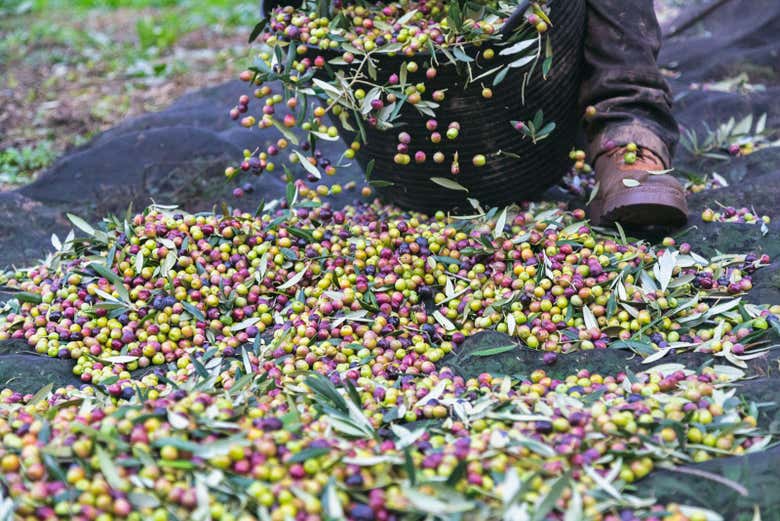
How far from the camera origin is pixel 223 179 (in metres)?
3.51

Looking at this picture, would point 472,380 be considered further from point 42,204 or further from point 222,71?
point 222,71

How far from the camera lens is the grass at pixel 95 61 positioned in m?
4.66

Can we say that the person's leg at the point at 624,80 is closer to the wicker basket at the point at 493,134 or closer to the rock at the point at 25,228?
the wicker basket at the point at 493,134

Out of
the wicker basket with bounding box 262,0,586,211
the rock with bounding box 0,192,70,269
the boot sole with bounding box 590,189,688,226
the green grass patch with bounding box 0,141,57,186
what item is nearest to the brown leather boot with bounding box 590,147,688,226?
the boot sole with bounding box 590,189,688,226

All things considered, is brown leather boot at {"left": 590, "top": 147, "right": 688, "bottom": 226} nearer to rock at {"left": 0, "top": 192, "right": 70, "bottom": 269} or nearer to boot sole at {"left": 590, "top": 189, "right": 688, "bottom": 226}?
boot sole at {"left": 590, "top": 189, "right": 688, "bottom": 226}

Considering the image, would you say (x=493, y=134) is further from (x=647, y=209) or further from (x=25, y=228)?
(x=25, y=228)

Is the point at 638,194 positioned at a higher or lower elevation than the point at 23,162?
higher

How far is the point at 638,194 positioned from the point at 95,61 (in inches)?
184

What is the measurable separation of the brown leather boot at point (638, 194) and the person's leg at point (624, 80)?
7cm

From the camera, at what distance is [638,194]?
8.59 ft

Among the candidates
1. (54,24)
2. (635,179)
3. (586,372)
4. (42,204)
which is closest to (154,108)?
(42,204)

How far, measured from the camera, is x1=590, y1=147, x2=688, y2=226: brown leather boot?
2.61m

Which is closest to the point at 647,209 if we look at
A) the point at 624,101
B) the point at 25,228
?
the point at 624,101

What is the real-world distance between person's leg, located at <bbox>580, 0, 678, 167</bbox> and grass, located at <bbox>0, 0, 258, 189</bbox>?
2.90m
